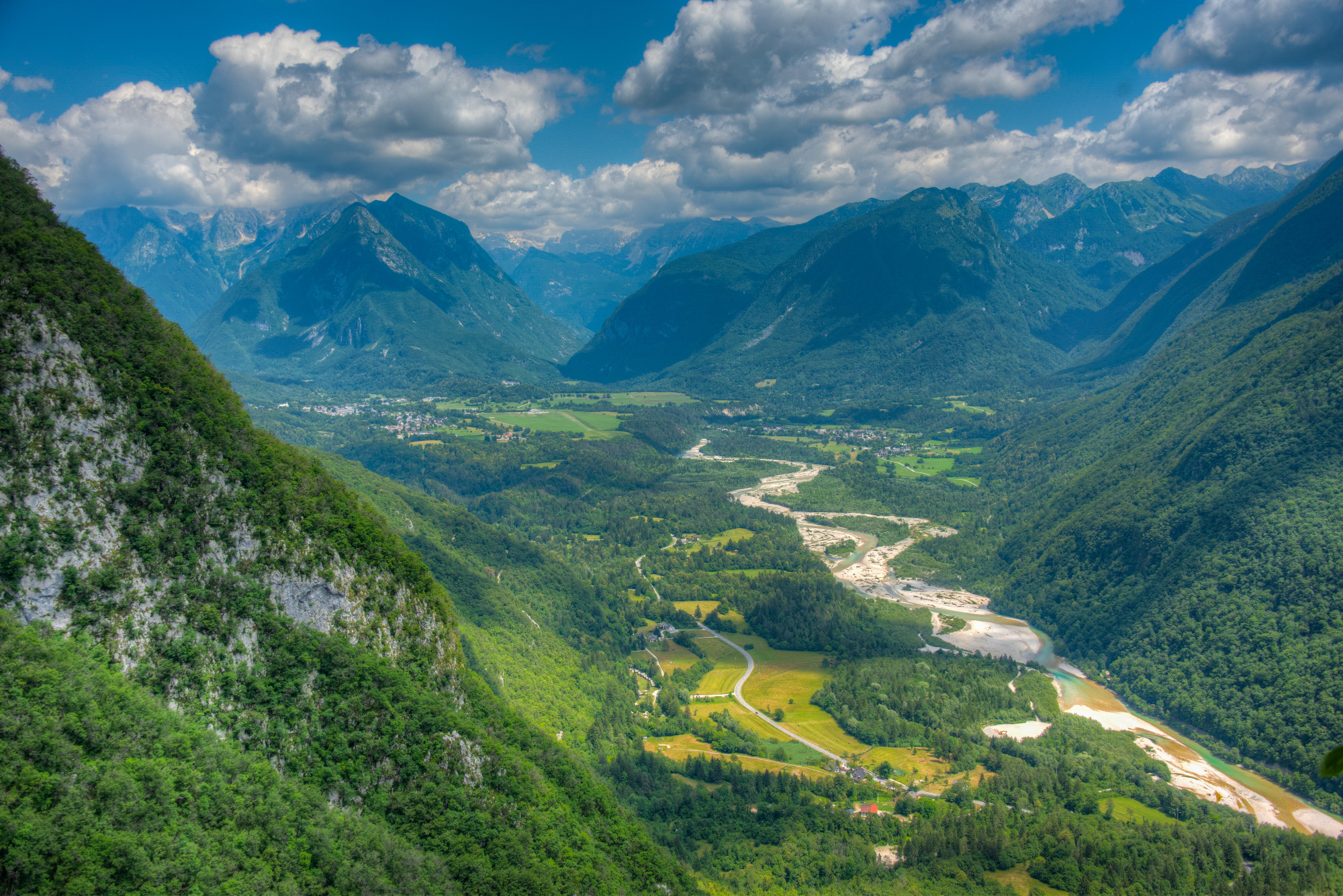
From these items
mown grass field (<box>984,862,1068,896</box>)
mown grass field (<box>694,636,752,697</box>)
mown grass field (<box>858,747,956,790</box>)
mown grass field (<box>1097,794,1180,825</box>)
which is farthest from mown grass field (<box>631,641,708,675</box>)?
mown grass field (<box>1097,794,1180,825</box>)

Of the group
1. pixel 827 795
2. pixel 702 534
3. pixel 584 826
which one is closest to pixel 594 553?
pixel 702 534

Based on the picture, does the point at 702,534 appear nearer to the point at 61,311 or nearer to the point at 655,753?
the point at 655,753

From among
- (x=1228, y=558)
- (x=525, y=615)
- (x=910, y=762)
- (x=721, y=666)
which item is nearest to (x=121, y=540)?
(x=525, y=615)

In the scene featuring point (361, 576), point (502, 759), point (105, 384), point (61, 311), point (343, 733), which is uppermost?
point (61, 311)

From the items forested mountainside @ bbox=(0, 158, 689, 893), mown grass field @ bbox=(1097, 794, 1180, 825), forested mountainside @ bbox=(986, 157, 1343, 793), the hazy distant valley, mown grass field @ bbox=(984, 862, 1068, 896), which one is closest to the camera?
forested mountainside @ bbox=(0, 158, 689, 893)

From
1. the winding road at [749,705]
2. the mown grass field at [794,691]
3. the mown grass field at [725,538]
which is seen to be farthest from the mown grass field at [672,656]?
the mown grass field at [725,538]

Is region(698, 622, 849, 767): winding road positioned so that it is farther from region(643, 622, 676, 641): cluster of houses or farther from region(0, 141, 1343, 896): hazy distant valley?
region(643, 622, 676, 641): cluster of houses
